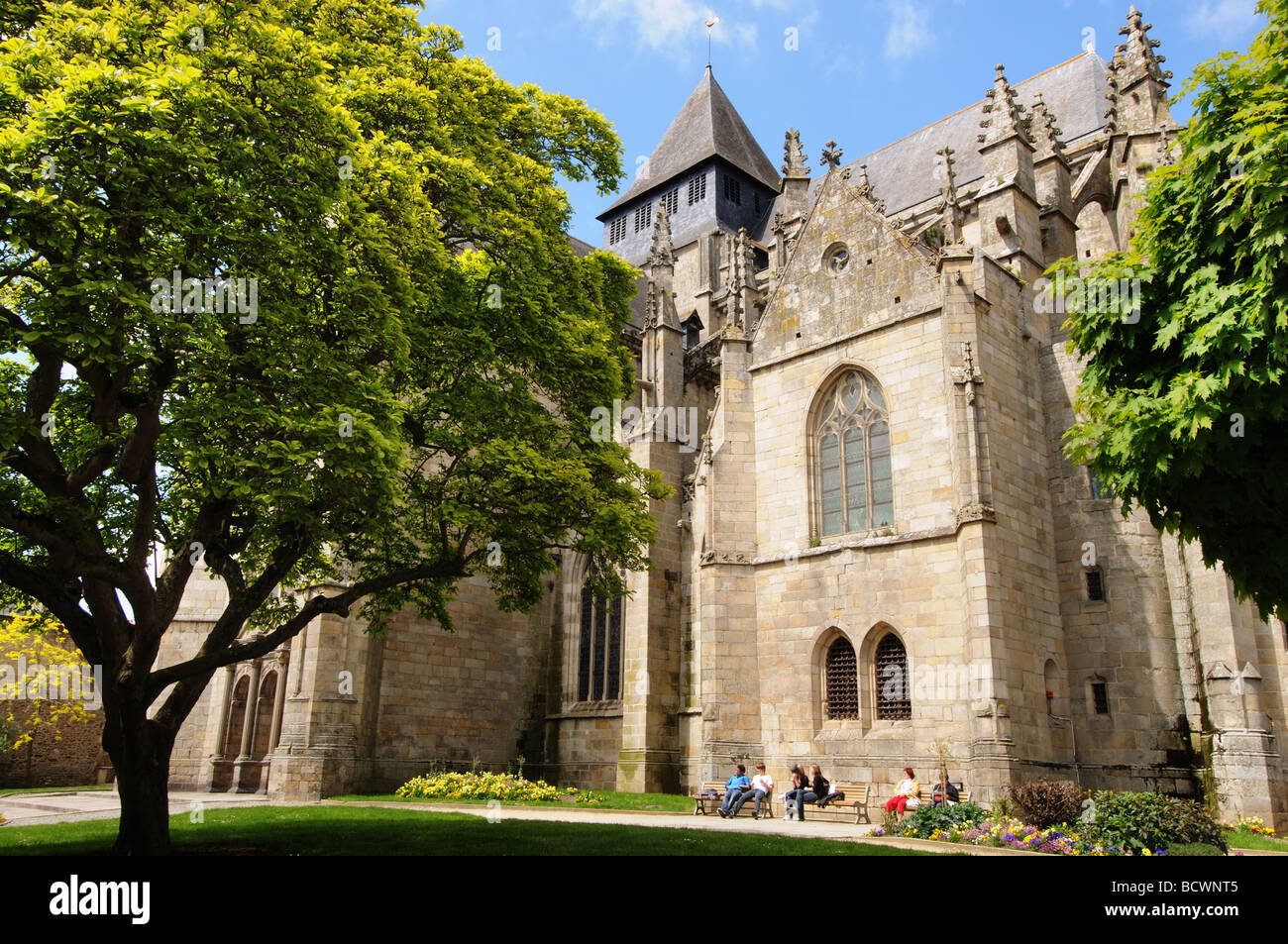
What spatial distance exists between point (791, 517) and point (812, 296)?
5.07m

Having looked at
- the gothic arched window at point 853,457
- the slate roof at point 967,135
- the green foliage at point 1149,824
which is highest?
the slate roof at point 967,135

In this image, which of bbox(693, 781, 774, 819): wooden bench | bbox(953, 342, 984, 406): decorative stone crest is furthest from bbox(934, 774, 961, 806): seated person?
bbox(953, 342, 984, 406): decorative stone crest

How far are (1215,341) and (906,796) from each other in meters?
8.73

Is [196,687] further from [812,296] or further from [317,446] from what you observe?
[812,296]

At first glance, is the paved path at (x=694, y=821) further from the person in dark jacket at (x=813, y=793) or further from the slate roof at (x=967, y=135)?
the slate roof at (x=967, y=135)

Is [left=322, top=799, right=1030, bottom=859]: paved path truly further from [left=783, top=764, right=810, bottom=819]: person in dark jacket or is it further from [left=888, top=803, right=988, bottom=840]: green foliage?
[left=888, top=803, right=988, bottom=840]: green foliage

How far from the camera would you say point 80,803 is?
63.5ft

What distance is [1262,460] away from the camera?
982 cm

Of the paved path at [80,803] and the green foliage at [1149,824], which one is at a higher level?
the green foliage at [1149,824]

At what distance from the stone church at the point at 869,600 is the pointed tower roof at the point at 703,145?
15.1 metres

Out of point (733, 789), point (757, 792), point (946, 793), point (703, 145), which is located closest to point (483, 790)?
point (733, 789)

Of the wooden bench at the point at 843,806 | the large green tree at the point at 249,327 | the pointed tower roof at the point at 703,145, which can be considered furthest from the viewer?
the pointed tower roof at the point at 703,145

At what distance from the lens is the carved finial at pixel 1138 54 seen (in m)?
20.8

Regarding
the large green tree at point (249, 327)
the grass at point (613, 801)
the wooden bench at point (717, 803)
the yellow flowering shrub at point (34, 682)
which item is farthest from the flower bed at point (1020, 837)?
the yellow flowering shrub at point (34, 682)
